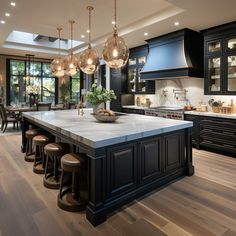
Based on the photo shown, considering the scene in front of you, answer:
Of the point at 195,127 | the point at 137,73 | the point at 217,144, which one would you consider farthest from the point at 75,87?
the point at 217,144

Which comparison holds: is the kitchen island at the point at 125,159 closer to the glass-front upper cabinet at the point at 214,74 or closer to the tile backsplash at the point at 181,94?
the glass-front upper cabinet at the point at 214,74

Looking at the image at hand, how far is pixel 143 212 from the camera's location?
2.51 m

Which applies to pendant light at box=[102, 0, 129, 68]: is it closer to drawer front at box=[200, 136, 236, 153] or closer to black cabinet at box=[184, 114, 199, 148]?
black cabinet at box=[184, 114, 199, 148]

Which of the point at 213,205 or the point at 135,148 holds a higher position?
the point at 135,148

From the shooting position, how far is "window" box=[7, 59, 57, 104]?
10.1 m

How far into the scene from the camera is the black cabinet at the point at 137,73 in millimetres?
6867

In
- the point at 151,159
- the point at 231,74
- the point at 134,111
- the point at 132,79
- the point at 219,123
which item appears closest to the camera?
the point at 151,159

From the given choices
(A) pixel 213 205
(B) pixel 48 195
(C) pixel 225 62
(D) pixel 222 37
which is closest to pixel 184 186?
(A) pixel 213 205

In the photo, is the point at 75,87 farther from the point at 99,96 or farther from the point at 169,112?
the point at 99,96

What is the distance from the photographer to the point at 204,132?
499 centimetres

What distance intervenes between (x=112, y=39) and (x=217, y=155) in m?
3.38

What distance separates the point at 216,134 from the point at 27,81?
892 cm

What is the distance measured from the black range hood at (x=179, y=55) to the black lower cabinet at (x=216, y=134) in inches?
45.0

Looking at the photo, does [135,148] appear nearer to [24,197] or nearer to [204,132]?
[24,197]
